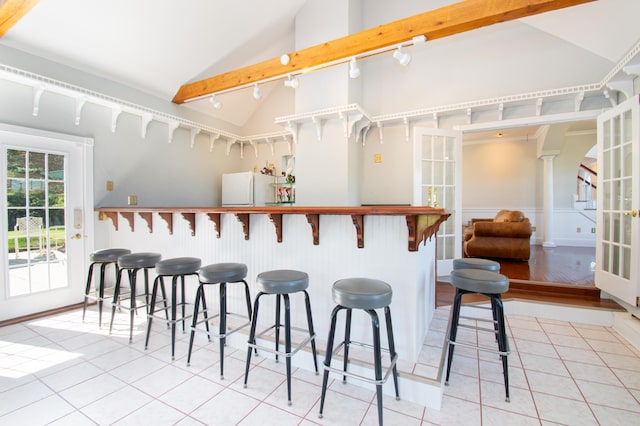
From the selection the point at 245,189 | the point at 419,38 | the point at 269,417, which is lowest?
the point at 269,417

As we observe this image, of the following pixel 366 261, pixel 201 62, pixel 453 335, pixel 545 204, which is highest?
pixel 201 62

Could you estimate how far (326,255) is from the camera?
231cm

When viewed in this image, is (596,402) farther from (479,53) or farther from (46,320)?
(46,320)

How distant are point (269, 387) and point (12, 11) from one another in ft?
12.6

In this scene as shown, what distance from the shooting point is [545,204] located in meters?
6.45

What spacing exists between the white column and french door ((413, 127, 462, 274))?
3.83 m

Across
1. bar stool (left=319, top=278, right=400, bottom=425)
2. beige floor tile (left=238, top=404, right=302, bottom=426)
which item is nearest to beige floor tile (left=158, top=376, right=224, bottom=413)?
beige floor tile (left=238, top=404, right=302, bottom=426)

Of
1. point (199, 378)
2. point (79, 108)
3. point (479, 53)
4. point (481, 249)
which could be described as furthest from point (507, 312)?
point (79, 108)

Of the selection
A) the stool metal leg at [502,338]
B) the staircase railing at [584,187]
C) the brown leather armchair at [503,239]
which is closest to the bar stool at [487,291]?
the stool metal leg at [502,338]

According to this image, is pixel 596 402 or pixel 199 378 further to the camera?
pixel 199 378

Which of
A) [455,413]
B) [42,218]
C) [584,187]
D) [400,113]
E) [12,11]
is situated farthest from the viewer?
[584,187]

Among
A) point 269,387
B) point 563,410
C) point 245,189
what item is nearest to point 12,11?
point 245,189

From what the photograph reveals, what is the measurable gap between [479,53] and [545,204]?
4.34 m

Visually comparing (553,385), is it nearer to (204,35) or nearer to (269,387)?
(269,387)
